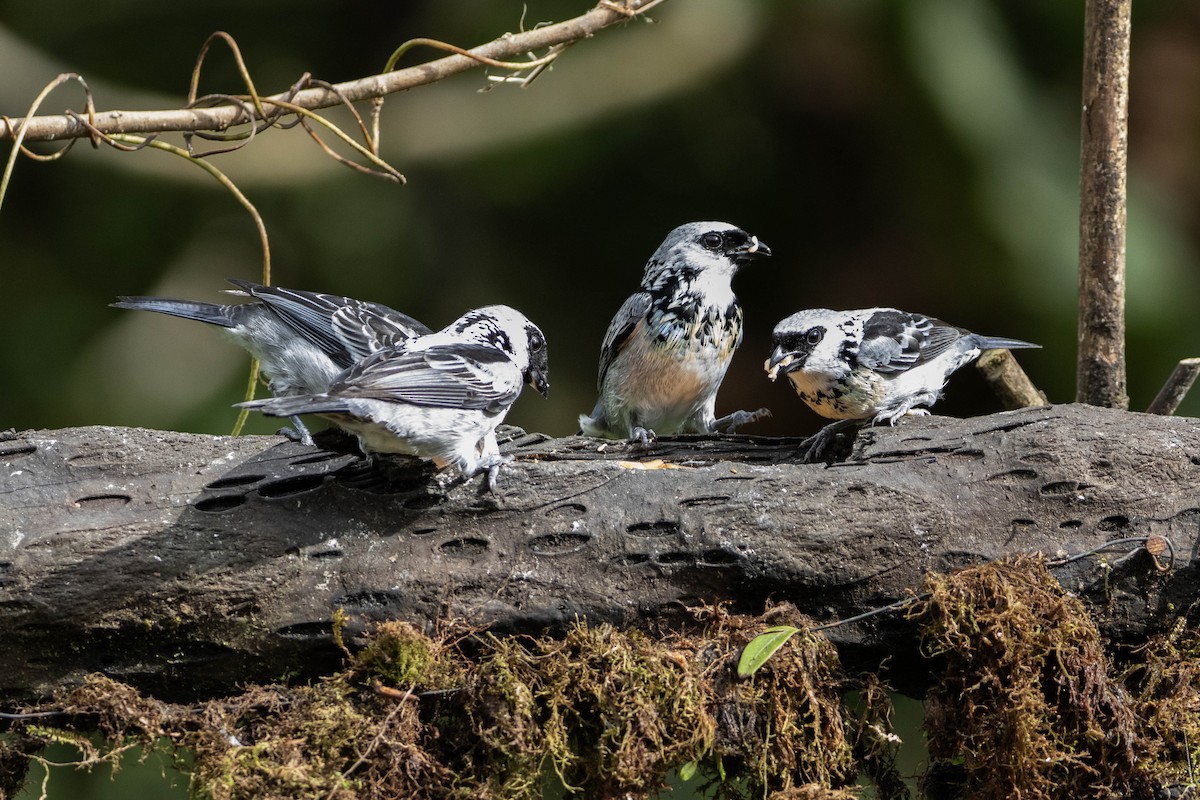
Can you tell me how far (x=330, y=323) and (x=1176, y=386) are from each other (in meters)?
2.92

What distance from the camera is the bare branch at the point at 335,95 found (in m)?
3.63

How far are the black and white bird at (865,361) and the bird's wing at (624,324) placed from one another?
64cm

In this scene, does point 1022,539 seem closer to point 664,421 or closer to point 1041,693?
point 1041,693

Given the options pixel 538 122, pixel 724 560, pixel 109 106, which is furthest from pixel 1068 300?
pixel 109 106

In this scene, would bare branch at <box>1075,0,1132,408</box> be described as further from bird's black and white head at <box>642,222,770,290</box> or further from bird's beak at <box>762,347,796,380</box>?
bird's black and white head at <box>642,222,770,290</box>

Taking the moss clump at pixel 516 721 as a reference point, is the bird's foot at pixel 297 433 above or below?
above

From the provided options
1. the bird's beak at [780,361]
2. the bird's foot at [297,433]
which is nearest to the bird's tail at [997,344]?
the bird's beak at [780,361]

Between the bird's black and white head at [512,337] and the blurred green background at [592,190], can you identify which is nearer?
the bird's black and white head at [512,337]

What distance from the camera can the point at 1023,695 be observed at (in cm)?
320

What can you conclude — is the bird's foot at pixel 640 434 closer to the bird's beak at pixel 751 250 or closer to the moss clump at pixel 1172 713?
the bird's beak at pixel 751 250

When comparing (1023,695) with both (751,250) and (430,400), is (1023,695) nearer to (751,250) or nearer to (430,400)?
(430,400)

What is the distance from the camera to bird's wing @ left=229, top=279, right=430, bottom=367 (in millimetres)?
4324

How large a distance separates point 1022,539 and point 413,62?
5.75 metres

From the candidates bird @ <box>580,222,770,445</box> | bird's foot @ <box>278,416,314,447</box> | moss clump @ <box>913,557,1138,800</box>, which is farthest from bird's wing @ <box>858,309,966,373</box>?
bird's foot @ <box>278,416,314,447</box>
